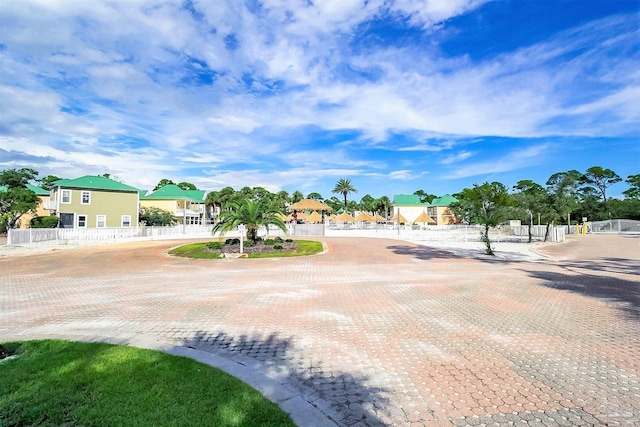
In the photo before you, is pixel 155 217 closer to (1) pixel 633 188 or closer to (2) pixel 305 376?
(2) pixel 305 376

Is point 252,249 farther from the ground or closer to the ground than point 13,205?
closer to the ground

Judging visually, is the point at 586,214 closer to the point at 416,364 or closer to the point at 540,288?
the point at 540,288

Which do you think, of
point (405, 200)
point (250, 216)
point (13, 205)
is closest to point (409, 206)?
point (405, 200)

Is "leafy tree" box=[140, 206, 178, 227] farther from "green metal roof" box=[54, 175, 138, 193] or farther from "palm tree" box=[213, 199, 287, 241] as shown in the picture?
"palm tree" box=[213, 199, 287, 241]

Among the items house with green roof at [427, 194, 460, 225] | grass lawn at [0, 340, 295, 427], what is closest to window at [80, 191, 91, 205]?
grass lawn at [0, 340, 295, 427]

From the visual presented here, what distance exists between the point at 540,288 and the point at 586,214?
7223 cm

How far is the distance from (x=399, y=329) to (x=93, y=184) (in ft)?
136

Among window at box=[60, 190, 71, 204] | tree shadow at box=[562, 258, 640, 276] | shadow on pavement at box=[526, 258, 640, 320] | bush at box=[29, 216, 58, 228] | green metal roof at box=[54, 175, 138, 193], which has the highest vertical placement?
green metal roof at box=[54, 175, 138, 193]

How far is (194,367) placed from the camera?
178 inches

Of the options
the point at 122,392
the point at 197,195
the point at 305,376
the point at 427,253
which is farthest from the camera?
the point at 197,195

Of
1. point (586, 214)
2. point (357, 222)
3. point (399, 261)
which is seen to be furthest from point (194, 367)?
point (586, 214)

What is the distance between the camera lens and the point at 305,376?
4.55 m

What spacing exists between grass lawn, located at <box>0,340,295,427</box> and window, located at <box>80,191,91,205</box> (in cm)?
3865

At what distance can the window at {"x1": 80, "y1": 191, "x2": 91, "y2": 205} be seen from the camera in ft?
122
